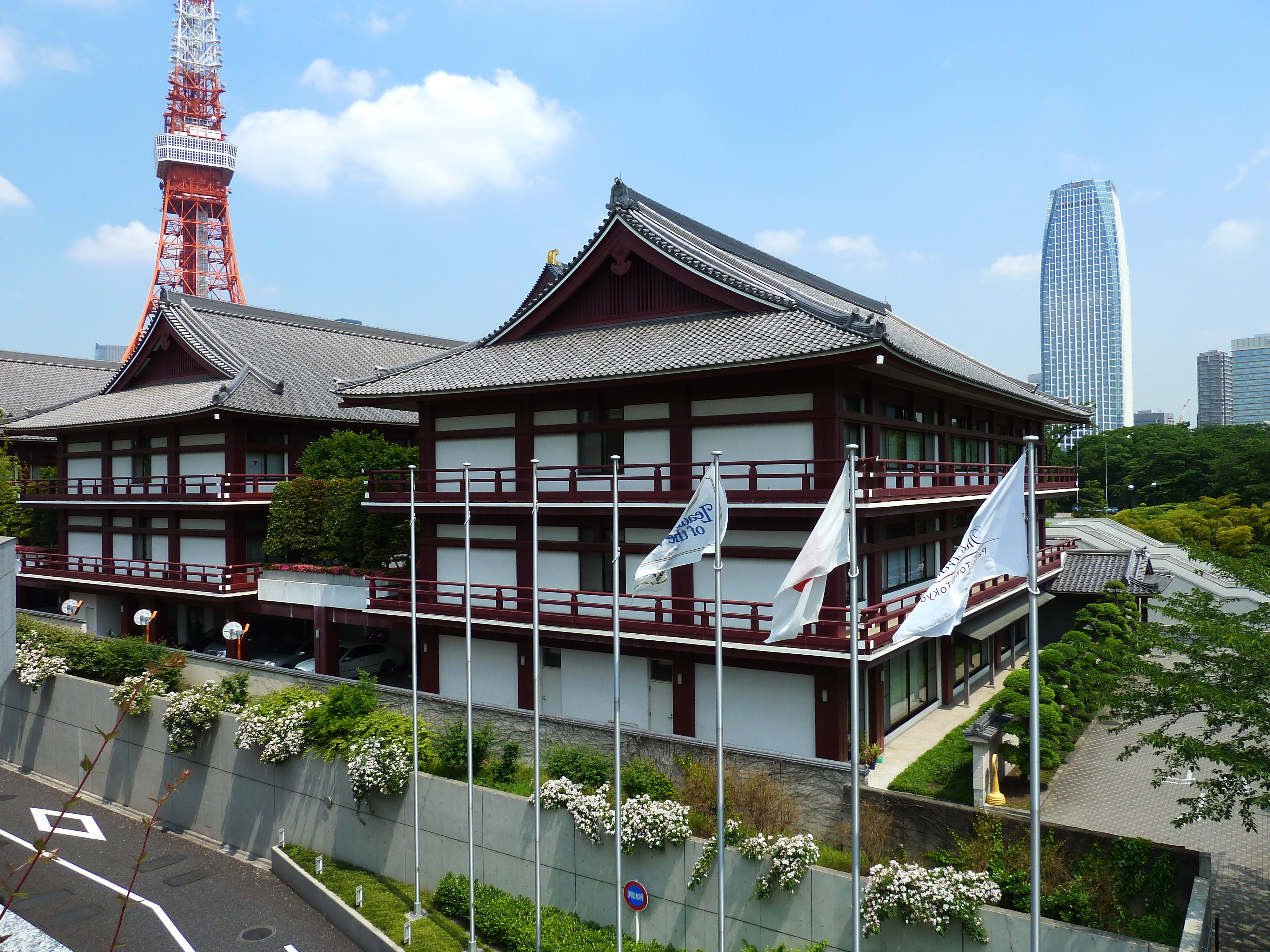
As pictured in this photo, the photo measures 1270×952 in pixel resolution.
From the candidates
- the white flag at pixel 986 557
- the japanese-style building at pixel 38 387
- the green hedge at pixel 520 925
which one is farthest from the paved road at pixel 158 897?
the japanese-style building at pixel 38 387

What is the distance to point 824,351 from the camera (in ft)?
63.1

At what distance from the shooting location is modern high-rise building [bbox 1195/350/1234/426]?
16238cm

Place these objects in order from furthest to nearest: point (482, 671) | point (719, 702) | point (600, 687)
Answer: point (482, 671) → point (600, 687) → point (719, 702)

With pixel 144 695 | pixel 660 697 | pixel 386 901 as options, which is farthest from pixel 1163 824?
pixel 144 695

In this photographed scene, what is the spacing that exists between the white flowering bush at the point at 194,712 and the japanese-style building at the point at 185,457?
5.69 meters

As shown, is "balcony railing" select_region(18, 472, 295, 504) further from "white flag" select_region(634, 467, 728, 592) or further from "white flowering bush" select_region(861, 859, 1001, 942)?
"white flowering bush" select_region(861, 859, 1001, 942)

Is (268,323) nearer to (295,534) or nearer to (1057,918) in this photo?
(295,534)

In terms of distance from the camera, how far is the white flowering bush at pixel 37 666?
30750 mm

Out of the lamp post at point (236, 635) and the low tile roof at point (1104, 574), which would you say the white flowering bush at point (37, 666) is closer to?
the lamp post at point (236, 635)

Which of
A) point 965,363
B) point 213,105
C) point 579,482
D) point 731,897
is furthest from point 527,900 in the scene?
point 213,105

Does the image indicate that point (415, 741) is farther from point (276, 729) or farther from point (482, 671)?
point (276, 729)

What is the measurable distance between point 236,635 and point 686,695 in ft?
58.4

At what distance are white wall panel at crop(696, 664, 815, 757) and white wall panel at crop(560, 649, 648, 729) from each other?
1.79 meters

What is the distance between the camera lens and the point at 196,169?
76.3 meters
